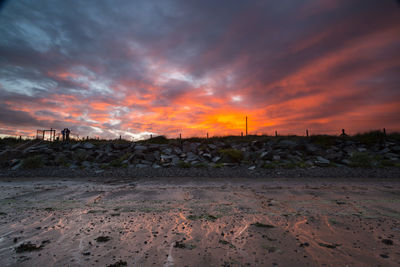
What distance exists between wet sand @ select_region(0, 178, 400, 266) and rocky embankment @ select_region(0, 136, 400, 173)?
24.9 feet

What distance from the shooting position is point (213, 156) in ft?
57.7

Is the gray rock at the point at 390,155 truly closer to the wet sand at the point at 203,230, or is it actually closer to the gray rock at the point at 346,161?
the gray rock at the point at 346,161

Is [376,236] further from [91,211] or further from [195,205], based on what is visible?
[91,211]

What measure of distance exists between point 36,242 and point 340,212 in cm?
669

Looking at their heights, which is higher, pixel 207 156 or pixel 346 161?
pixel 207 156

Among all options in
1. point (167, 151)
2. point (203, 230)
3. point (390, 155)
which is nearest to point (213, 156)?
point (167, 151)

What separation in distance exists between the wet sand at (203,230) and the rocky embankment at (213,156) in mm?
7580

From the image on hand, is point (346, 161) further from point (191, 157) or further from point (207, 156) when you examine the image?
point (191, 157)

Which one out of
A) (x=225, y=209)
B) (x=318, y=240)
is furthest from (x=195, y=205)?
(x=318, y=240)

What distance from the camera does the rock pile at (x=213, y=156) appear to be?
575 inches

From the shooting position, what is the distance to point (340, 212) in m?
4.72

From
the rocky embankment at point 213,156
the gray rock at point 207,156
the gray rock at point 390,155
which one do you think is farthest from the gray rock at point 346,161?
the gray rock at point 207,156

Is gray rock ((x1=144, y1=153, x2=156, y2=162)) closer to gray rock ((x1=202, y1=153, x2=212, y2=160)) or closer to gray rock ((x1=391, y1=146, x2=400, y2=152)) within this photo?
gray rock ((x1=202, y1=153, x2=212, y2=160))

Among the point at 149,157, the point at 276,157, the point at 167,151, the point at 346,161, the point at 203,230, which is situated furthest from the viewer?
the point at 167,151
